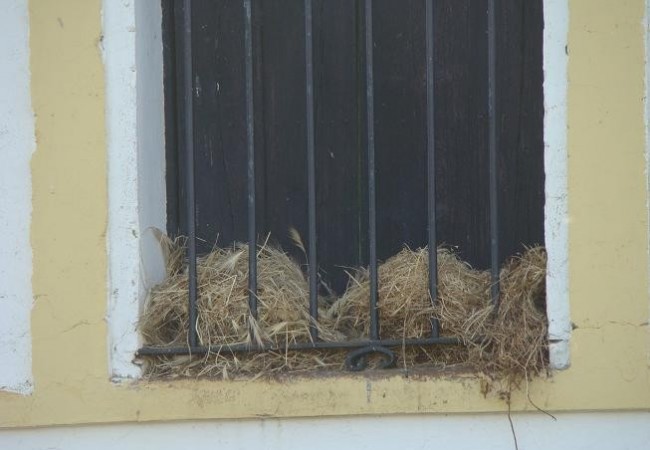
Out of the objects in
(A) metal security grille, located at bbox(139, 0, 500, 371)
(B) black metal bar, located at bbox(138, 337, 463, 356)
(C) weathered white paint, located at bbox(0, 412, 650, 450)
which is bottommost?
(C) weathered white paint, located at bbox(0, 412, 650, 450)

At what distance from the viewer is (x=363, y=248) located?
136 inches

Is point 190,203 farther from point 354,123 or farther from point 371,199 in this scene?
point 354,123

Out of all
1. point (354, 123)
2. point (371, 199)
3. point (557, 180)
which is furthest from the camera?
point (354, 123)

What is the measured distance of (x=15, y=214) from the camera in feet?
9.90

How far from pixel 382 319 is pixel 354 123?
0.69 metres

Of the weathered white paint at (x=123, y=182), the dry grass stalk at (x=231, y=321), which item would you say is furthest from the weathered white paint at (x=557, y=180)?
the weathered white paint at (x=123, y=182)

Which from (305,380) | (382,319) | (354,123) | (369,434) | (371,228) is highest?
(354,123)

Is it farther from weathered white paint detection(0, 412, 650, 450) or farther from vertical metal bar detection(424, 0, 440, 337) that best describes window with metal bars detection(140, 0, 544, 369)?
weathered white paint detection(0, 412, 650, 450)

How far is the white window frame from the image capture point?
2939mm

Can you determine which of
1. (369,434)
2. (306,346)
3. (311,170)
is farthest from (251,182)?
(369,434)

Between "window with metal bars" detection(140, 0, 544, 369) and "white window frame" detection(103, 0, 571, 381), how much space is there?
0.30 m

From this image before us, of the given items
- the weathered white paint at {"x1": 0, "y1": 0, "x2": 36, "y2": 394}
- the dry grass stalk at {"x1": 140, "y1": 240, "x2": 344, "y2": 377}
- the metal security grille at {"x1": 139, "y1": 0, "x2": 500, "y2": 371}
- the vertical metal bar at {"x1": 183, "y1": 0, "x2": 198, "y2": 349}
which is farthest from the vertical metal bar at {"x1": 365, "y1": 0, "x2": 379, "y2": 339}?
the weathered white paint at {"x1": 0, "y1": 0, "x2": 36, "y2": 394}

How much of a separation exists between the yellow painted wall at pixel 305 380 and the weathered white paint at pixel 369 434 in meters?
0.04

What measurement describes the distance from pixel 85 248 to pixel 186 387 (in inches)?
18.4
